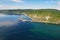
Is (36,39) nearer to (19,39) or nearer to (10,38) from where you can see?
(19,39)

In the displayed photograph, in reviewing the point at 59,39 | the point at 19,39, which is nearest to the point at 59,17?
the point at 59,39

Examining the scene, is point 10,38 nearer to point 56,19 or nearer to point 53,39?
point 53,39

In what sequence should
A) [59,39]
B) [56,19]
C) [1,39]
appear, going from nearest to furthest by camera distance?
[1,39] → [59,39] → [56,19]

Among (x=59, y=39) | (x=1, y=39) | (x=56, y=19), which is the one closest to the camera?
(x=1, y=39)

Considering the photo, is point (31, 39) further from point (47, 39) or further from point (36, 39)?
point (47, 39)

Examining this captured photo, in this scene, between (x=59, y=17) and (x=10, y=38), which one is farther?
(x=59, y=17)

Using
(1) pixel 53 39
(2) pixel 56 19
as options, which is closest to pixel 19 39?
(1) pixel 53 39

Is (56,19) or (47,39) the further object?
(56,19)

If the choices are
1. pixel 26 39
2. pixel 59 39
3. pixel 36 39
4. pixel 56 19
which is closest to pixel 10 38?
pixel 26 39
